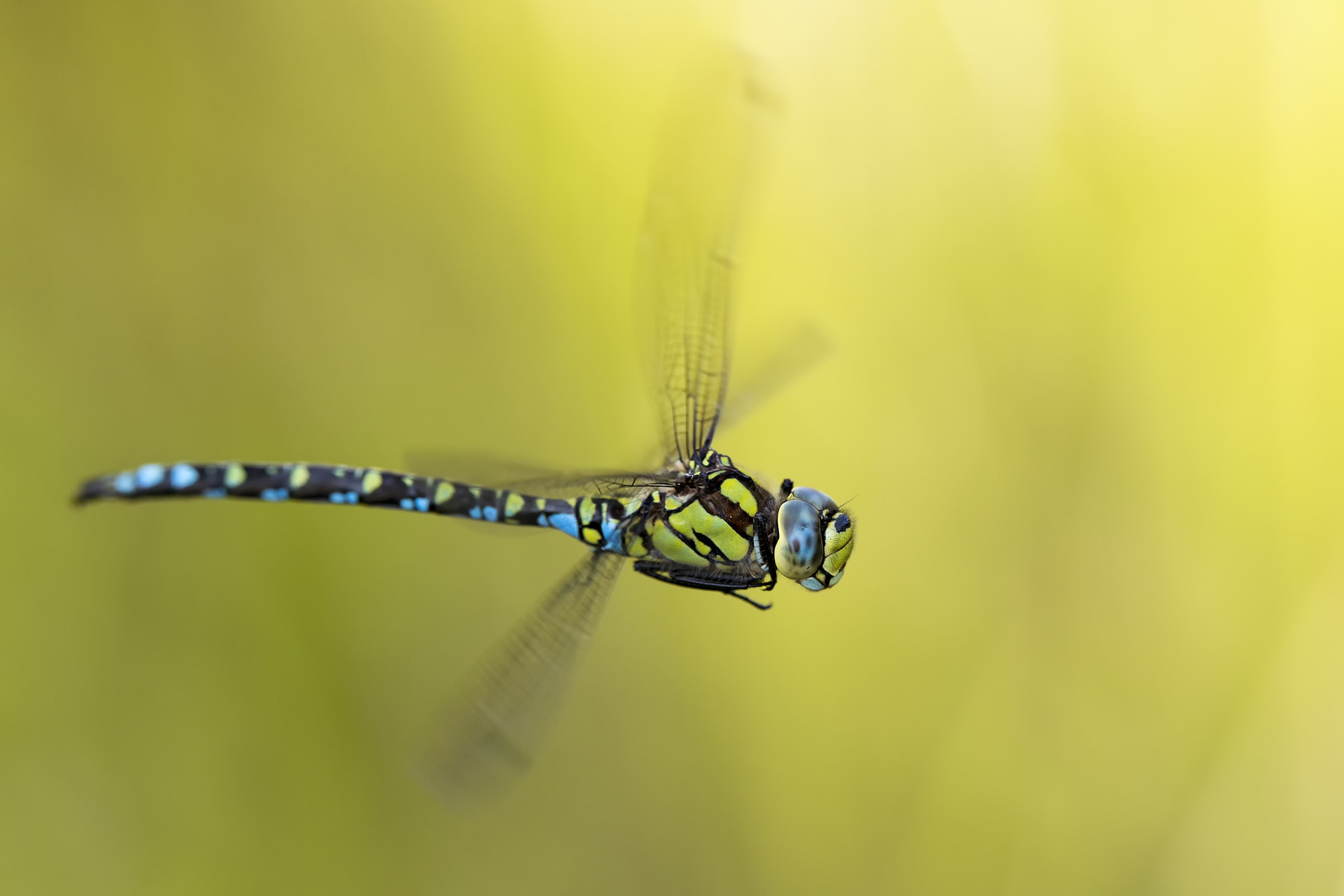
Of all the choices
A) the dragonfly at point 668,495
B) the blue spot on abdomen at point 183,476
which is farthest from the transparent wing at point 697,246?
the blue spot on abdomen at point 183,476

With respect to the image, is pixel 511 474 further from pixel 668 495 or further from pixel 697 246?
pixel 697 246

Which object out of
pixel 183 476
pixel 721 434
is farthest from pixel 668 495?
pixel 183 476

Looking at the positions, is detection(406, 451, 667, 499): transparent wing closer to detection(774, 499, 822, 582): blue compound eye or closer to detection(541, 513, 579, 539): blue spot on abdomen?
detection(541, 513, 579, 539): blue spot on abdomen

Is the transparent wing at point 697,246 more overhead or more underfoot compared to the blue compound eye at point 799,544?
more overhead

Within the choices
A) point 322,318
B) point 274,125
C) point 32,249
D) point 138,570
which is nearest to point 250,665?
point 138,570

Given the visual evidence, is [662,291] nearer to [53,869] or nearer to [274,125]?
[274,125]

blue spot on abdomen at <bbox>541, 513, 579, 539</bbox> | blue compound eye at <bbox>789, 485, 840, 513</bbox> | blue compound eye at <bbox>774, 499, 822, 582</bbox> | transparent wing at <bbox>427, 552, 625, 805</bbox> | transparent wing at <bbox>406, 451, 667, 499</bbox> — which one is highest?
blue compound eye at <bbox>789, 485, 840, 513</bbox>

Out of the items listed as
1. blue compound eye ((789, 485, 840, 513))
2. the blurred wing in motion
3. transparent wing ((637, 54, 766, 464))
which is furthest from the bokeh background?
blue compound eye ((789, 485, 840, 513))

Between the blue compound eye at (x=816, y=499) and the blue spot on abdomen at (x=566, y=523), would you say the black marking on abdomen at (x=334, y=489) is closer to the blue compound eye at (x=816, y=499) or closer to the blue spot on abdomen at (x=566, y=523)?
the blue spot on abdomen at (x=566, y=523)
